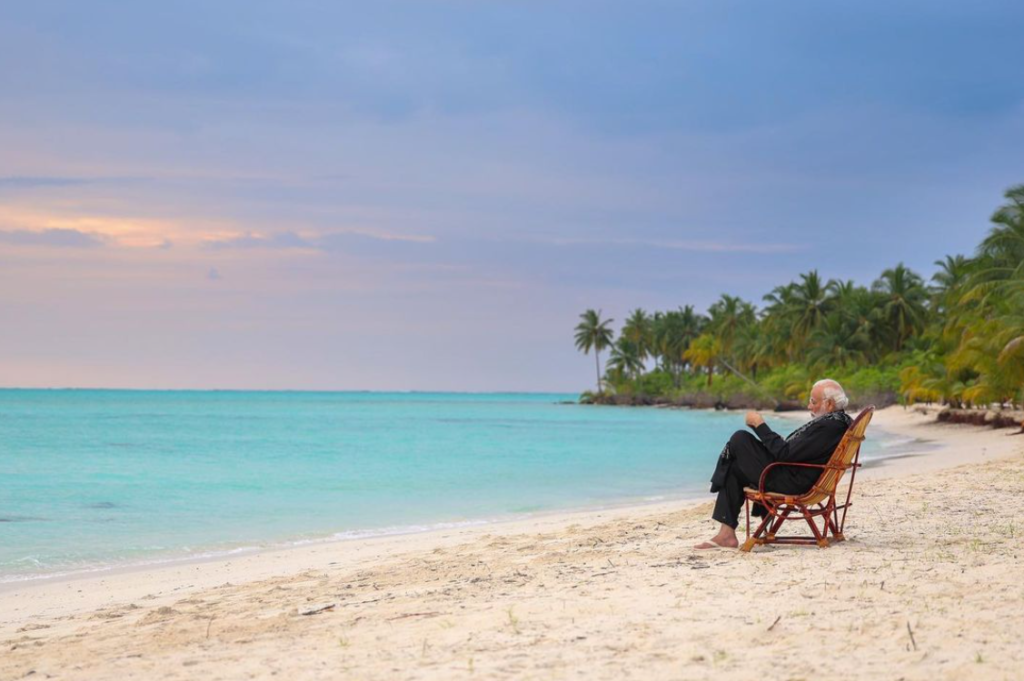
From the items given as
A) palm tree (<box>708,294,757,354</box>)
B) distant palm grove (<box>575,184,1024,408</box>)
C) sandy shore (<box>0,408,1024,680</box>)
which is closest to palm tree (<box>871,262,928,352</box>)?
distant palm grove (<box>575,184,1024,408</box>)

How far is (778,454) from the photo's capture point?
6672mm

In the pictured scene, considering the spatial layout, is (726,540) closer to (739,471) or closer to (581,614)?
(739,471)

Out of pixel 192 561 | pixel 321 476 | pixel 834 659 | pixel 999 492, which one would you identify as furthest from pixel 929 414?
pixel 834 659

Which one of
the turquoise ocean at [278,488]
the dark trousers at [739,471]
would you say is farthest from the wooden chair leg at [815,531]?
the turquoise ocean at [278,488]

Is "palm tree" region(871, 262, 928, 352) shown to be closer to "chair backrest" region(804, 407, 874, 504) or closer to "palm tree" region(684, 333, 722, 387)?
"palm tree" region(684, 333, 722, 387)

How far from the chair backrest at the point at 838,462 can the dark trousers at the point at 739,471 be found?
0.32 meters

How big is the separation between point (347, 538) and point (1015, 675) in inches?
360

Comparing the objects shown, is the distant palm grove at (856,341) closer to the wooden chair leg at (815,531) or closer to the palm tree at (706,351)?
the palm tree at (706,351)

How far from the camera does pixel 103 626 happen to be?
6023 mm

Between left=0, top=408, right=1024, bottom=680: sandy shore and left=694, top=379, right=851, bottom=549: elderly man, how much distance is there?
444 millimetres

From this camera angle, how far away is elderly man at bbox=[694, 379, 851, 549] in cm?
665

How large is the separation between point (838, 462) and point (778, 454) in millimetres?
401

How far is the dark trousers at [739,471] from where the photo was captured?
671cm

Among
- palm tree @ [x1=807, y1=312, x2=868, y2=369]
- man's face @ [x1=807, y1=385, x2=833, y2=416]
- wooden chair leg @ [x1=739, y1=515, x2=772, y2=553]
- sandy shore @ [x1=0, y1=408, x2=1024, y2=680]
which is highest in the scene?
palm tree @ [x1=807, y1=312, x2=868, y2=369]
